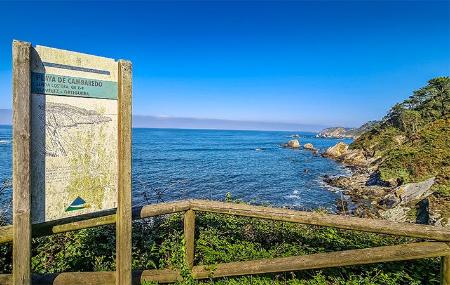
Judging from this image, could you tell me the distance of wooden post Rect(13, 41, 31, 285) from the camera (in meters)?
2.35

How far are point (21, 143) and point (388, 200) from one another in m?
18.4

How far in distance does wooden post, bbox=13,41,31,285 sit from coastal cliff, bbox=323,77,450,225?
21.4 feet

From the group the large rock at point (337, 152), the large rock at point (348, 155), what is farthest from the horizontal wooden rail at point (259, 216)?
the large rock at point (337, 152)

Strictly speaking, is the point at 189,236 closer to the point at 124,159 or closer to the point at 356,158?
the point at 124,159

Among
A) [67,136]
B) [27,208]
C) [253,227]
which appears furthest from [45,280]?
[253,227]

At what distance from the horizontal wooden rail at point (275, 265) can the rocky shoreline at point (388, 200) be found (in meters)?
2.30

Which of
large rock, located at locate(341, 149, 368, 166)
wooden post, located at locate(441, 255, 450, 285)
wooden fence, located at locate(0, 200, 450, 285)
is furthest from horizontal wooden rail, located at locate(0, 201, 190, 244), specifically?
large rock, located at locate(341, 149, 368, 166)

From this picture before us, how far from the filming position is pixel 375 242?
4.14 meters

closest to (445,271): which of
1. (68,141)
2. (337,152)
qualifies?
(68,141)

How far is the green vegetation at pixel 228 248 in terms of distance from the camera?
12.6 ft

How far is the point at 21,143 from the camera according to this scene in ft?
7.81

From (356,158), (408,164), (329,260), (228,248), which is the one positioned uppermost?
(329,260)

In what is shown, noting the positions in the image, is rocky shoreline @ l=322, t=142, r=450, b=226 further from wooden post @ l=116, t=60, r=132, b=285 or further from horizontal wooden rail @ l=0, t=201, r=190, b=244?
wooden post @ l=116, t=60, r=132, b=285

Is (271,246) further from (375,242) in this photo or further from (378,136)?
(378,136)
